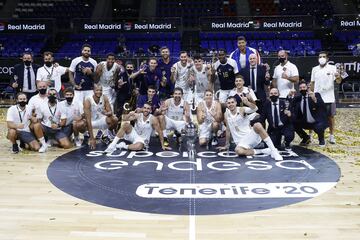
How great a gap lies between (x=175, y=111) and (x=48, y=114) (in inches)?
84.9

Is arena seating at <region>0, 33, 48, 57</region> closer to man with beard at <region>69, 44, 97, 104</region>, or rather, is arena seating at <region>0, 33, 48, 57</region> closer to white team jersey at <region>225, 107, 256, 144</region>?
Result: man with beard at <region>69, 44, 97, 104</region>

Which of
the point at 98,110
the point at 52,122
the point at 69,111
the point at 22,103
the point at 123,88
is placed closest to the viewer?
the point at 22,103

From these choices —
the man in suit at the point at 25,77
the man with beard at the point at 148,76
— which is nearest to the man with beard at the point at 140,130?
the man with beard at the point at 148,76

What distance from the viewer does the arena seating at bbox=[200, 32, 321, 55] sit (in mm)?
18391

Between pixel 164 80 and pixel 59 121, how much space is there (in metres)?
2.00

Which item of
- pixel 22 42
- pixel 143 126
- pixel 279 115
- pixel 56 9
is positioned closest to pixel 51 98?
pixel 143 126

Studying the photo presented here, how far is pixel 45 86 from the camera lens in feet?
24.5

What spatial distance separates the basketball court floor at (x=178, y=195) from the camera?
3922 millimetres

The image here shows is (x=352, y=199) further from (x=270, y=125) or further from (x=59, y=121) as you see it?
(x=59, y=121)

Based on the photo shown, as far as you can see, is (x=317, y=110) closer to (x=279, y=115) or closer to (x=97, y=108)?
(x=279, y=115)

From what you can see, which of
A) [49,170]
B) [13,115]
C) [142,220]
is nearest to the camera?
[142,220]

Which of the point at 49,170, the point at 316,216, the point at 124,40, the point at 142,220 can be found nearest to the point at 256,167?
the point at 316,216

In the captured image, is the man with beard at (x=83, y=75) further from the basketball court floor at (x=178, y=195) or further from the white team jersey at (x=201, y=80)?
the white team jersey at (x=201, y=80)

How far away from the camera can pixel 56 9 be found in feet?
75.0
